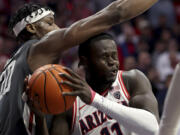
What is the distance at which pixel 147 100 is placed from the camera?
354cm

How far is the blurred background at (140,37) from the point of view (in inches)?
329

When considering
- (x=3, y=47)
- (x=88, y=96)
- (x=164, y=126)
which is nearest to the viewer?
(x=164, y=126)

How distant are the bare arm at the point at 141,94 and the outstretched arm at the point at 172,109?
37.2 inches

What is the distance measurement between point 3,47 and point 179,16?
4249mm

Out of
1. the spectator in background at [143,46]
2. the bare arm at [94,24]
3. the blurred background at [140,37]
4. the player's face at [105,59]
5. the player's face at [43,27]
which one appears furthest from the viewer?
the spectator in background at [143,46]

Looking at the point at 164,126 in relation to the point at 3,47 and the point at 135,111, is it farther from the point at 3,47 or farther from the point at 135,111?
the point at 3,47

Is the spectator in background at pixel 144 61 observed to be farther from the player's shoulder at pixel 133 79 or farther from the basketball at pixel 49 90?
the basketball at pixel 49 90

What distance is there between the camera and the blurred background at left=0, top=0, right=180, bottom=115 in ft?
27.5

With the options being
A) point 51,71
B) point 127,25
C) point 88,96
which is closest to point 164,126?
point 88,96

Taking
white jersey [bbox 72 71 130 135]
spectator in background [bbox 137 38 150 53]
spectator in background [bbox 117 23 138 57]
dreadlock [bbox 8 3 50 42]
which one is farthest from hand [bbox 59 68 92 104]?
spectator in background [bbox 117 23 138 57]

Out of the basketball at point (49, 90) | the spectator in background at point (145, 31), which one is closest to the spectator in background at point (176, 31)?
the spectator in background at point (145, 31)

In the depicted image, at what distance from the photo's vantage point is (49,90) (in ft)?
9.98

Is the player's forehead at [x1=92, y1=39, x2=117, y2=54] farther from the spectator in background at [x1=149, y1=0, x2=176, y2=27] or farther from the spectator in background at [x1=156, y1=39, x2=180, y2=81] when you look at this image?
the spectator in background at [x1=149, y1=0, x2=176, y2=27]

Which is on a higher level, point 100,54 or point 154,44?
point 100,54
